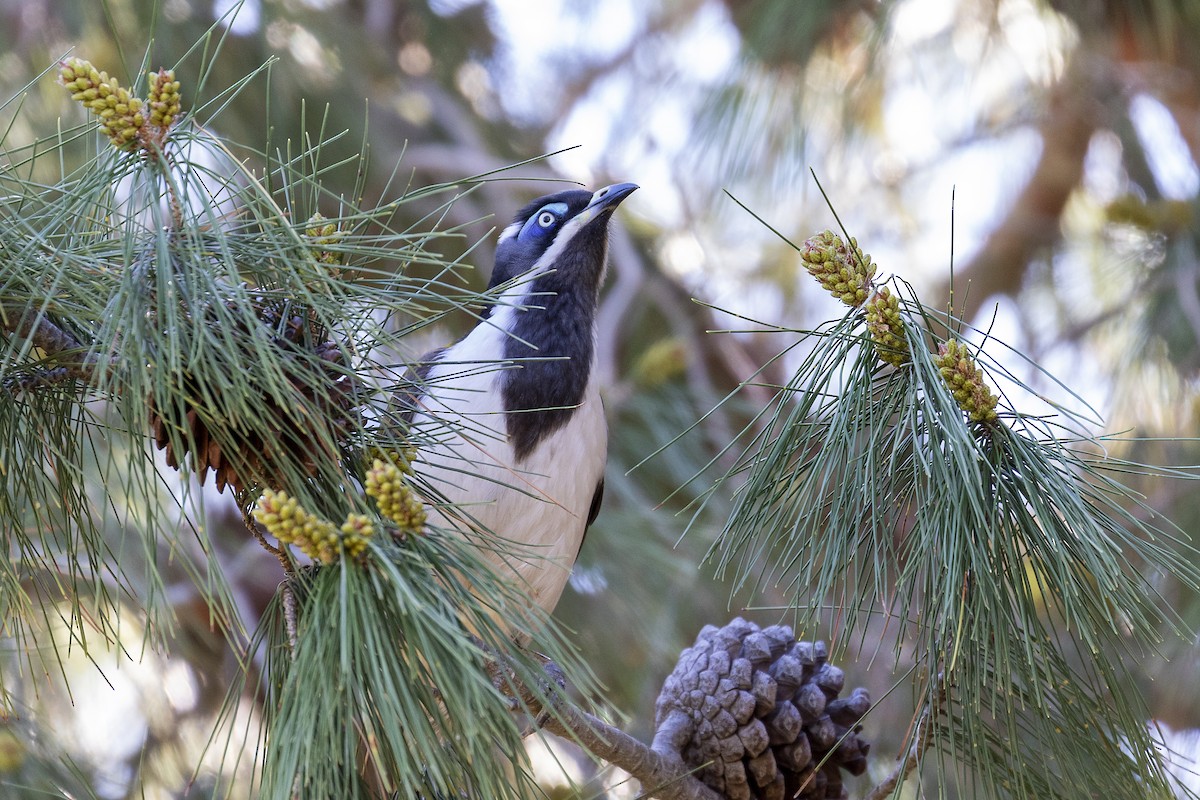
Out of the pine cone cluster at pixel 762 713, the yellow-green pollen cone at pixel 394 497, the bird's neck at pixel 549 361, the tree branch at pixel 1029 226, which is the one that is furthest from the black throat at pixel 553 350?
the tree branch at pixel 1029 226

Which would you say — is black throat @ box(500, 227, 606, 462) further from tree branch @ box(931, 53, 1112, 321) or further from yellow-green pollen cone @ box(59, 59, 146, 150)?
tree branch @ box(931, 53, 1112, 321)

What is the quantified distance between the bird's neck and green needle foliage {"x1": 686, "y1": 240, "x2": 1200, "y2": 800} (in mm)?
868

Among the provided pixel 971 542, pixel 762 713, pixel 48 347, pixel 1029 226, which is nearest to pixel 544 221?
pixel 762 713

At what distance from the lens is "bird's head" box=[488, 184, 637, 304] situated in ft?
7.96

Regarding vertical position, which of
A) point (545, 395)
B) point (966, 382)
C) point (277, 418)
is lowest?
point (966, 382)

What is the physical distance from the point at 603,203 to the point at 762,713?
44.3 inches

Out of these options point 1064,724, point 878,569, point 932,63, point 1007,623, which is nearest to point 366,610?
point 878,569

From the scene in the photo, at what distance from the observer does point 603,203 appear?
243 cm

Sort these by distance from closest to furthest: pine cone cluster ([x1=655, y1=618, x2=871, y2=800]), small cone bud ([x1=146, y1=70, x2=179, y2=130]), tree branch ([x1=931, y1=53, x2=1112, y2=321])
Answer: small cone bud ([x1=146, y1=70, x2=179, y2=130]) < pine cone cluster ([x1=655, y1=618, x2=871, y2=800]) < tree branch ([x1=931, y1=53, x2=1112, y2=321])

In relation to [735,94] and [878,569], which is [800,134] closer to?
[735,94]

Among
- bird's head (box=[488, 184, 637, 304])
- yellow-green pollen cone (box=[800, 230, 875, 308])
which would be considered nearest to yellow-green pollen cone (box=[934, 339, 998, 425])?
yellow-green pollen cone (box=[800, 230, 875, 308])

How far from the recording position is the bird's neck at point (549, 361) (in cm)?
215

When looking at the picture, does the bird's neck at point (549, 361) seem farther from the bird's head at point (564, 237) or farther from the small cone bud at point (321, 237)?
the small cone bud at point (321, 237)

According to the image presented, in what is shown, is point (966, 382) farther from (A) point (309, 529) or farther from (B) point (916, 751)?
(A) point (309, 529)
